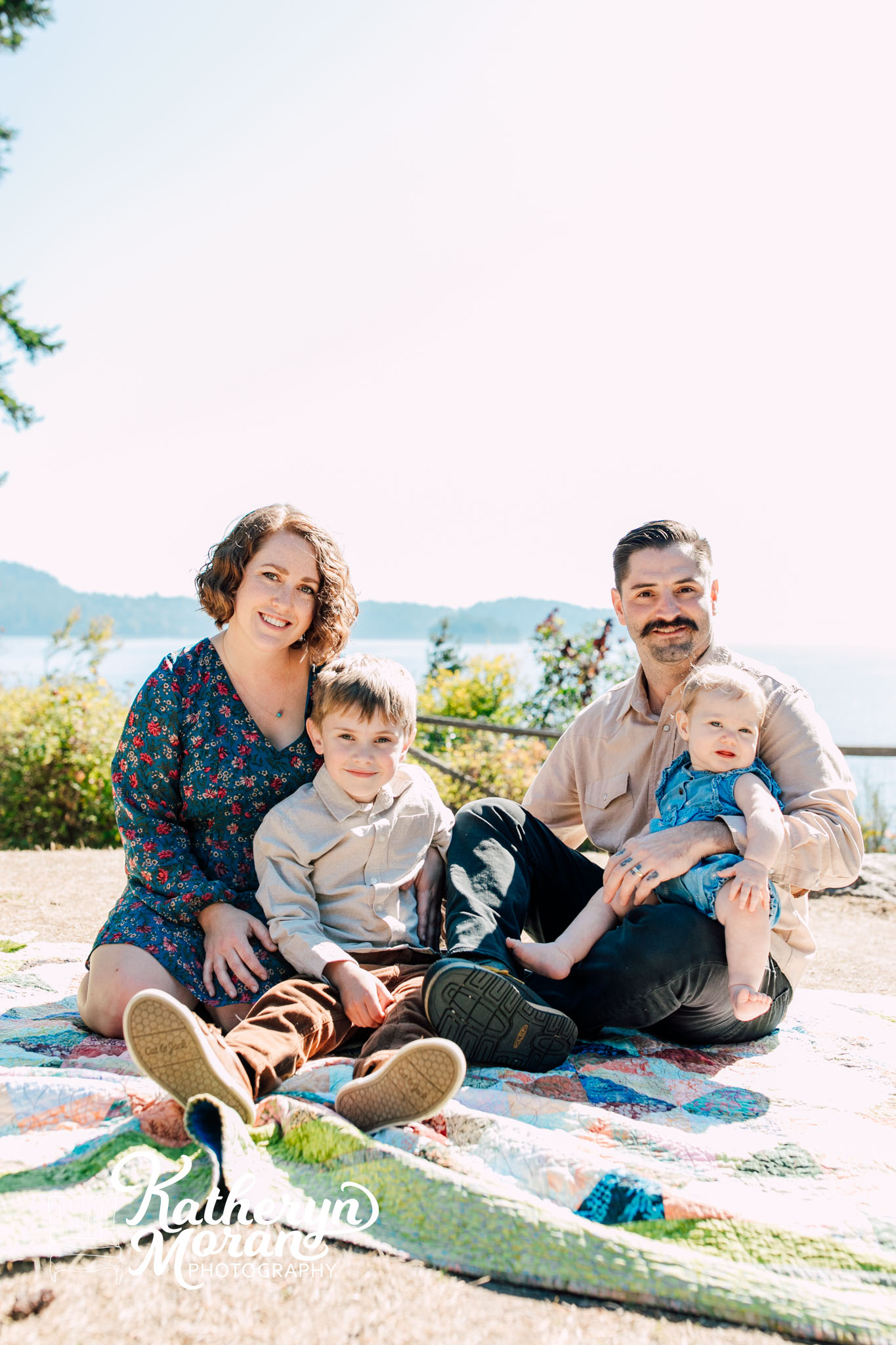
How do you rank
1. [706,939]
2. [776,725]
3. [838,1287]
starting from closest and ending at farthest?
[838,1287] → [706,939] → [776,725]

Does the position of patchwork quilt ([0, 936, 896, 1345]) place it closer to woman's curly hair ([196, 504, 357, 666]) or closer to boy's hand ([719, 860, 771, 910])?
boy's hand ([719, 860, 771, 910])

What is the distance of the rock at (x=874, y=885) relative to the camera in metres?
6.00

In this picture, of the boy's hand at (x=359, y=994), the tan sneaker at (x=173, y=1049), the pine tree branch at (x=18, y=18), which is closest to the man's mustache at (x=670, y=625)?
the boy's hand at (x=359, y=994)

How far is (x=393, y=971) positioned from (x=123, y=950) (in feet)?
2.62

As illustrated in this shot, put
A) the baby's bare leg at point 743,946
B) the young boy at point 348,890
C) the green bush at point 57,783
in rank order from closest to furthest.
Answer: the young boy at point 348,890 < the baby's bare leg at point 743,946 < the green bush at point 57,783

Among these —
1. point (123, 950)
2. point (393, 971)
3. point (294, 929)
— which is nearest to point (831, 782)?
point (393, 971)

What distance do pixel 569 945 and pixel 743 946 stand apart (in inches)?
18.9

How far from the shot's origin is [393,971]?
2650 mm

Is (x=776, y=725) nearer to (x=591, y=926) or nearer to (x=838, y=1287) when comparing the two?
(x=591, y=926)

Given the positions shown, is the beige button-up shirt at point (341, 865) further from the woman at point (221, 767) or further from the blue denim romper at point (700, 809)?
the blue denim romper at point (700, 809)

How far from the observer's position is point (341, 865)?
279 centimetres

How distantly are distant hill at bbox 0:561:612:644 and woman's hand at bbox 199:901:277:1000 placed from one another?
3.64ft

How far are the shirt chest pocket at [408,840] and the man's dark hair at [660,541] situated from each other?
1.10 meters

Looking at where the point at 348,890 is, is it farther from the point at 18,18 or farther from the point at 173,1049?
the point at 18,18
